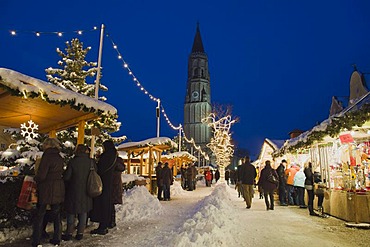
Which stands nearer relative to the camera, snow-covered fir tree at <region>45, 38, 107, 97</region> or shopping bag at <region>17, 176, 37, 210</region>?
shopping bag at <region>17, 176, 37, 210</region>

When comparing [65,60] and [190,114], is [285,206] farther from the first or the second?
[190,114]

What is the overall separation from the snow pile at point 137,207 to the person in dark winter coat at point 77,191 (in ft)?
7.38

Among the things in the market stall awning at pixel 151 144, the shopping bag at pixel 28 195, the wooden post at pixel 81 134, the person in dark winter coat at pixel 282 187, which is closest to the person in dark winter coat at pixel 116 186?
the wooden post at pixel 81 134

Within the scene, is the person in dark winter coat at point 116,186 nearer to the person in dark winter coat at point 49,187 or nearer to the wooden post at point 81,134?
the person in dark winter coat at point 49,187

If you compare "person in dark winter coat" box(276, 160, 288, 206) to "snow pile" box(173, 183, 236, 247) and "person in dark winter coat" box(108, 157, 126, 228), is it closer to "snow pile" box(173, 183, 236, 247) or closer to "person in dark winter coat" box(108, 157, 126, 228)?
"snow pile" box(173, 183, 236, 247)

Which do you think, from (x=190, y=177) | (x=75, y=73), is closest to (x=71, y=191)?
(x=75, y=73)

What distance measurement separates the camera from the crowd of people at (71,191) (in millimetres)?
4895

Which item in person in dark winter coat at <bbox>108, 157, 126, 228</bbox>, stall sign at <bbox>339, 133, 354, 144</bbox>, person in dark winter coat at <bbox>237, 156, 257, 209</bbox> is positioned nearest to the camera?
person in dark winter coat at <bbox>108, 157, 126, 228</bbox>

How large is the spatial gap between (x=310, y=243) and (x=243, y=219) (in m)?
2.90

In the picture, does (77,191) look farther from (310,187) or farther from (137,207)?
(310,187)

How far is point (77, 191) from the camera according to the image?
17.5 feet

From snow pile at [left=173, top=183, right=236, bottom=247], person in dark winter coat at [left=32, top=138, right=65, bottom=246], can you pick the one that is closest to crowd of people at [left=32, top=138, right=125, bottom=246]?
person in dark winter coat at [left=32, top=138, right=65, bottom=246]

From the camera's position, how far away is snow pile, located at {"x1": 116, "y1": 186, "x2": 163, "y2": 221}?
779cm

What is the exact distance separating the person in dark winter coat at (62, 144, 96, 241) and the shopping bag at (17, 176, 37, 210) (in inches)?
21.8
